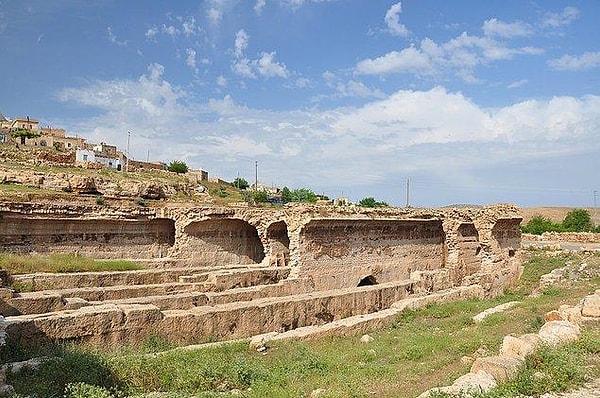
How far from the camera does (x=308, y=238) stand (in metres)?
14.4

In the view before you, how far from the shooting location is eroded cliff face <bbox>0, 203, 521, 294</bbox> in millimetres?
14266

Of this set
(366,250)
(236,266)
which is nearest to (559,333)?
(236,266)

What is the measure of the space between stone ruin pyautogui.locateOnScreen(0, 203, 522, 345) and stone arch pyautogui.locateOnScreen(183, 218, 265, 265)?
0.12 feet

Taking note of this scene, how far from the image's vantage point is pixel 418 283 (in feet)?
46.5

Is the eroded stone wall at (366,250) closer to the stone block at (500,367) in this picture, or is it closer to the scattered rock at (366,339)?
the scattered rock at (366,339)

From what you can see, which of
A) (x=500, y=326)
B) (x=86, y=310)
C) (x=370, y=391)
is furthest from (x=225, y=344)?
(x=500, y=326)

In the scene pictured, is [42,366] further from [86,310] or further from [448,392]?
[448,392]

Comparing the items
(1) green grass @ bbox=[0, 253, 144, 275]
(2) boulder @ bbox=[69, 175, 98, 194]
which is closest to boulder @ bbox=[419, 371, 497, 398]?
(1) green grass @ bbox=[0, 253, 144, 275]

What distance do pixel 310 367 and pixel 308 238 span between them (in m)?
7.29

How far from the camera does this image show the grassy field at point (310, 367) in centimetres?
538

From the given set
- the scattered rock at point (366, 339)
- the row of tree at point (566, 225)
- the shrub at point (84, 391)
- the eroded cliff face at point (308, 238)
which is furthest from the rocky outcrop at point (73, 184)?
the row of tree at point (566, 225)

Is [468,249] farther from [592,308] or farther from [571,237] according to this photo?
[571,237]

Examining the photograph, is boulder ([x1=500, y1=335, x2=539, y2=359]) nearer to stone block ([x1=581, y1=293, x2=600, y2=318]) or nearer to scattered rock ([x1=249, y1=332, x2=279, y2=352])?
stone block ([x1=581, y1=293, x2=600, y2=318])

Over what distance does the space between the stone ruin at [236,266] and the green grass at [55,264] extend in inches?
29.4
